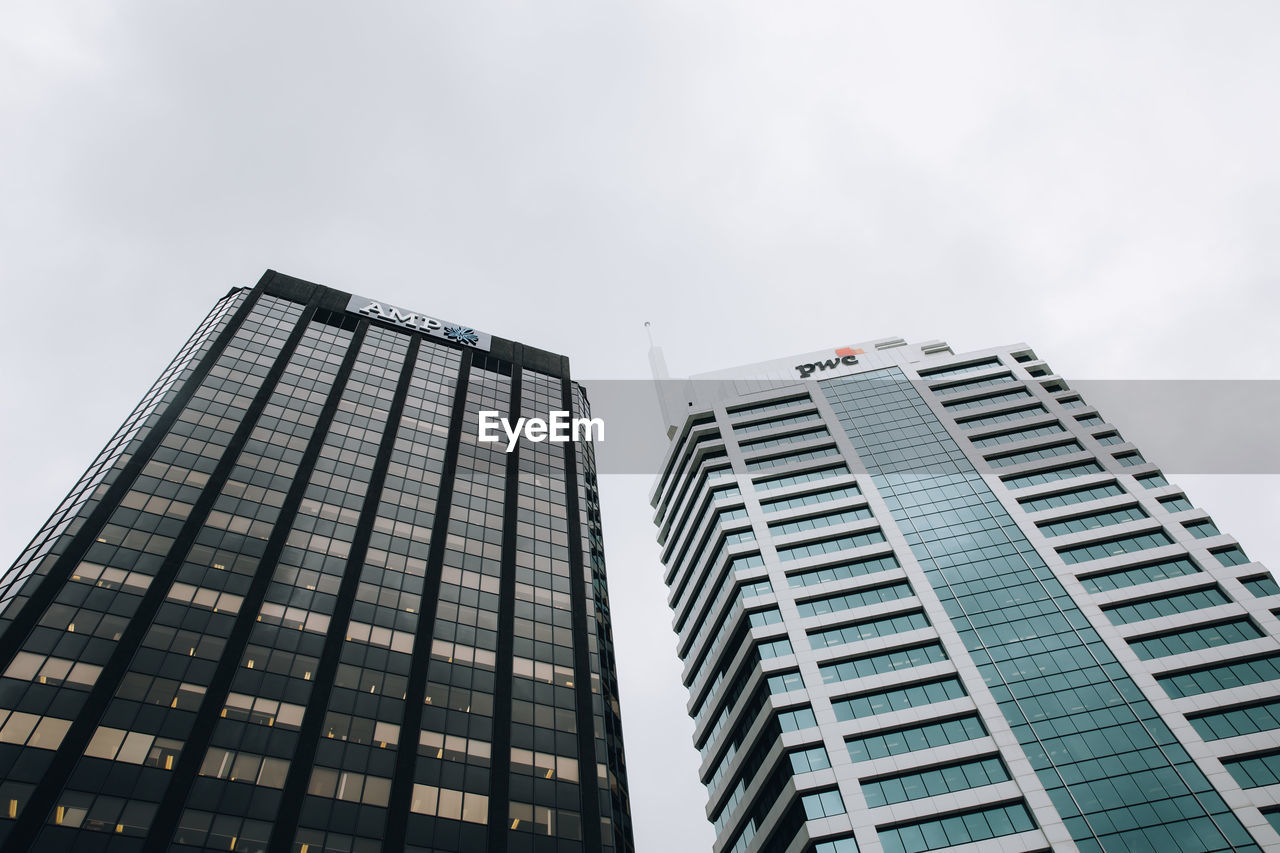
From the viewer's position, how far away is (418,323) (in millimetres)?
107062

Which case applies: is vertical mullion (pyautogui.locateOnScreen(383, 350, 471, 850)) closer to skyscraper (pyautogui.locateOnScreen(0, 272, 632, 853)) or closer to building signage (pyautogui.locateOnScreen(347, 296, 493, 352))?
skyscraper (pyautogui.locateOnScreen(0, 272, 632, 853))

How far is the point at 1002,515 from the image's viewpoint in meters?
86.7

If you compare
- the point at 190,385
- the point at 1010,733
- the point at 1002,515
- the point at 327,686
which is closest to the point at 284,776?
the point at 327,686

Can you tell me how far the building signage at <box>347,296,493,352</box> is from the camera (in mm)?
104438

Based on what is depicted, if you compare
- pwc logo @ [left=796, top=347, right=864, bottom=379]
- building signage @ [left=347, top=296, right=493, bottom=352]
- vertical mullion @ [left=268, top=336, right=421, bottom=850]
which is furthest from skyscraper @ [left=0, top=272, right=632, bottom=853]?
pwc logo @ [left=796, top=347, right=864, bottom=379]

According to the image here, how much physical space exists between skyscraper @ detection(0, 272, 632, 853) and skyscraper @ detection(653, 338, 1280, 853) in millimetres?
17065

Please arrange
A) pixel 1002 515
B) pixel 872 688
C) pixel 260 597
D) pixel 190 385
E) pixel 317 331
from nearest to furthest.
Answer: pixel 260 597, pixel 872 688, pixel 190 385, pixel 1002 515, pixel 317 331

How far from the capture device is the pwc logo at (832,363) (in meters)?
121

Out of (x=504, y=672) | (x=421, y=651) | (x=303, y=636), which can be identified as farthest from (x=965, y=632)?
(x=303, y=636)

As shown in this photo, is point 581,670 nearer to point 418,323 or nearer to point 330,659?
point 330,659

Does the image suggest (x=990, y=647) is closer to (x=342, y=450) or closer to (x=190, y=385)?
(x=342, y=450)

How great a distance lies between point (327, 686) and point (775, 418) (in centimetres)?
7263

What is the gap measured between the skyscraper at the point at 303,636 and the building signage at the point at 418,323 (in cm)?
1587

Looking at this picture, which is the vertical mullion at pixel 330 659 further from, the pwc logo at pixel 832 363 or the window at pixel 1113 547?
the window at pixel 1113 547
